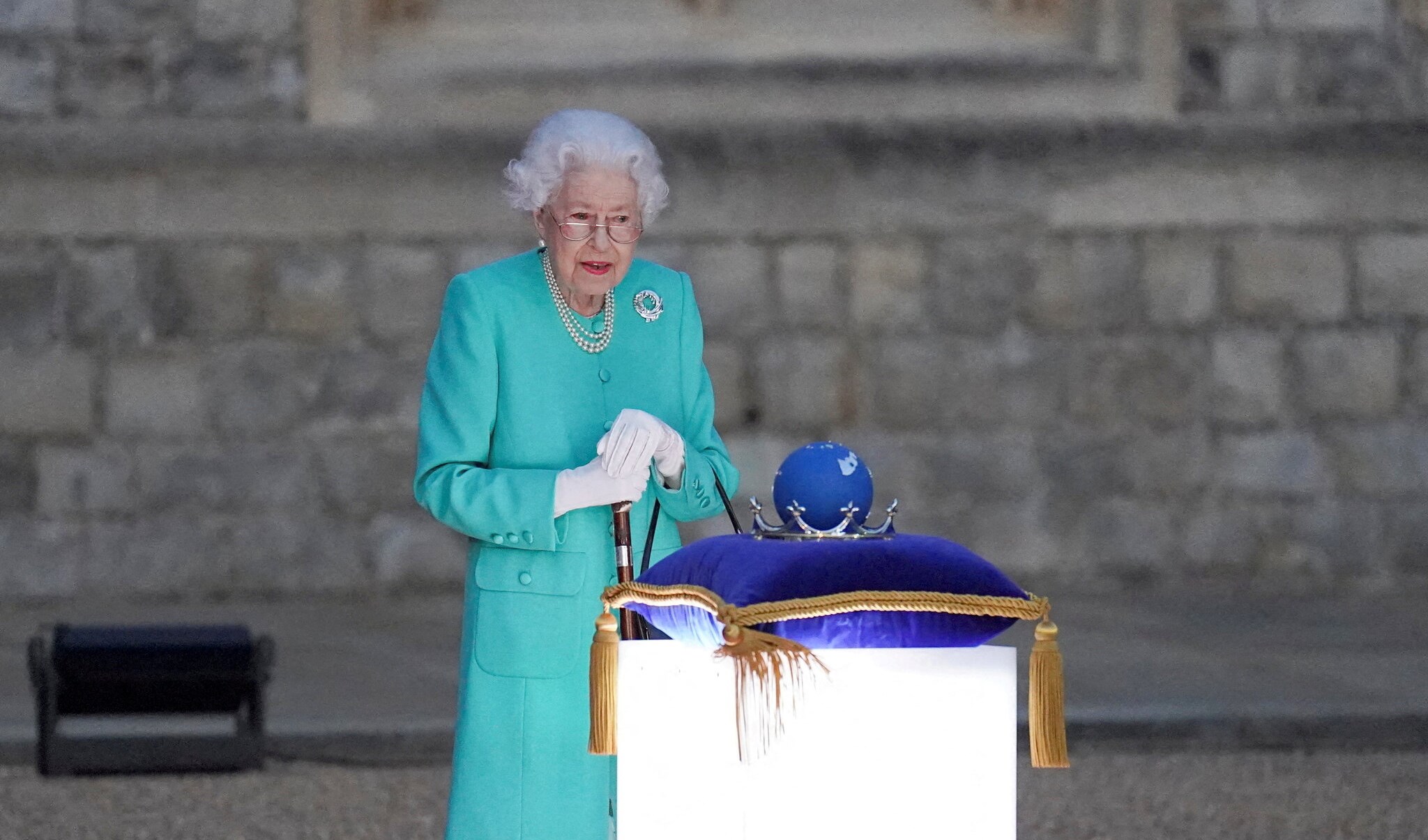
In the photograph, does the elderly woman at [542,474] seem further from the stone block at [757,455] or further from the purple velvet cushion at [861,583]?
the stone block at [757,455]

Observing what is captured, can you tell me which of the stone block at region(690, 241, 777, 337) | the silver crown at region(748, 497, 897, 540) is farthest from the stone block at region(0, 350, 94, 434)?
the silver crown at region(748, 497, 897, 540)

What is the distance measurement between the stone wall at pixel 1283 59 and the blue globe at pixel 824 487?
6.19m

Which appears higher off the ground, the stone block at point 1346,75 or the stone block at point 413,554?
the stone block at point 1346,75

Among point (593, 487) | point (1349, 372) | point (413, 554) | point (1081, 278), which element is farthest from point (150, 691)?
point (1349, 372)

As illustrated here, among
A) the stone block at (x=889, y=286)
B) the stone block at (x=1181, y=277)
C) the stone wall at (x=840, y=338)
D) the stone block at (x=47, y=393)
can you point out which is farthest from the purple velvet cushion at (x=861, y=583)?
the stone block at (x=47, y=393)

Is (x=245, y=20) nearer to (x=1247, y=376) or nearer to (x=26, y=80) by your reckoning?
(x=26, y=80)

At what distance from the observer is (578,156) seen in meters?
2.62

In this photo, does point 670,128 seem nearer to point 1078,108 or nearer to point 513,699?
point 1078,108

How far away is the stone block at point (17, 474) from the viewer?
25.8ft

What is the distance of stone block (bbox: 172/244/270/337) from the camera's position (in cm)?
793

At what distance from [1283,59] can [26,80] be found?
495cm

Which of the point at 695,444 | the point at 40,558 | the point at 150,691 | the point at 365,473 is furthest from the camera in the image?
the point at 365,473

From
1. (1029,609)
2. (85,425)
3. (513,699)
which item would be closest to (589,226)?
(513,699)

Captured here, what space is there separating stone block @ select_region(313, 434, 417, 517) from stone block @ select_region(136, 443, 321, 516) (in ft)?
0.22
